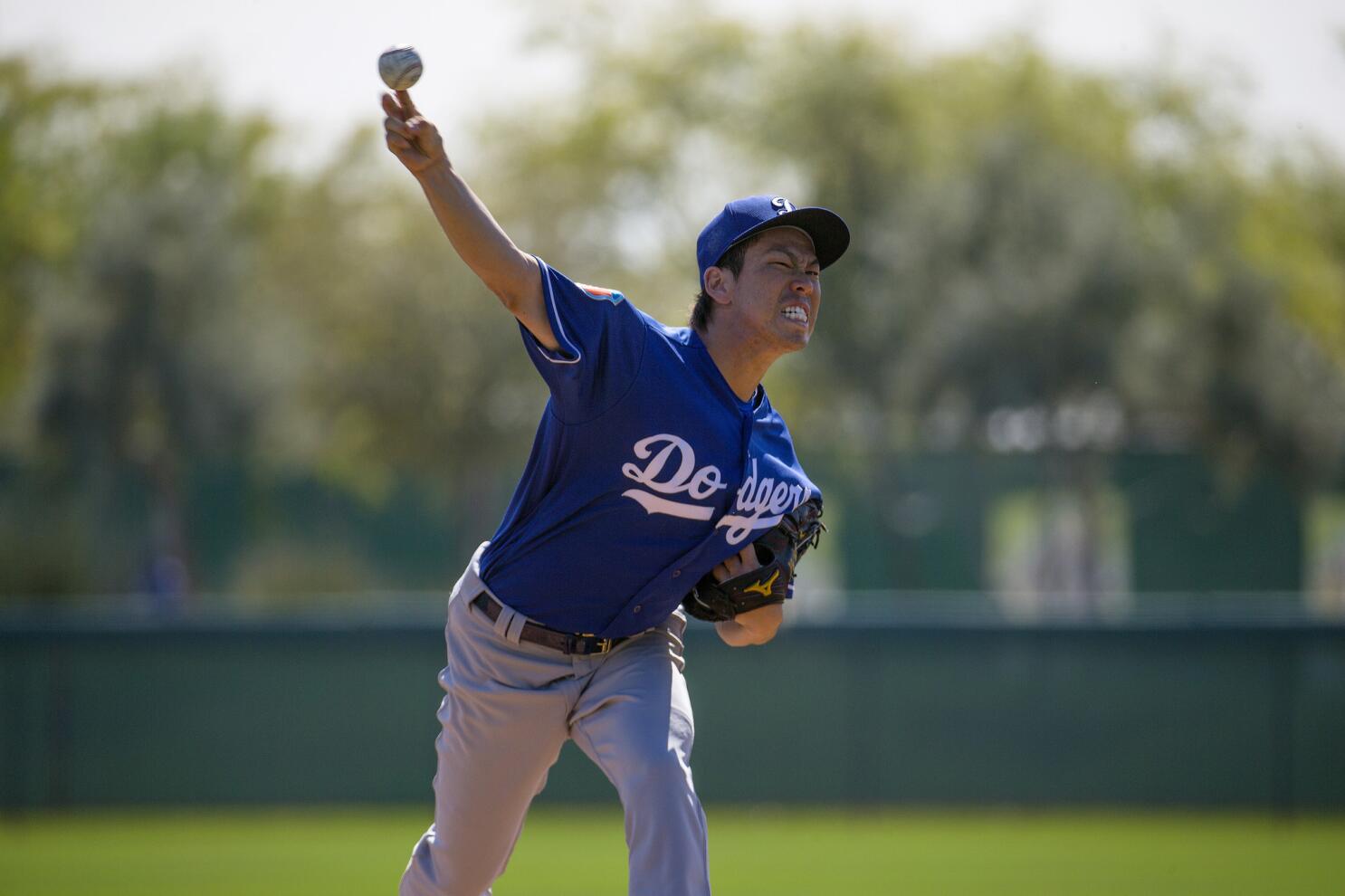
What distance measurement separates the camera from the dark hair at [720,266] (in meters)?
4.07

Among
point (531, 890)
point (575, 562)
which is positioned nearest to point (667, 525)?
point (575, 562)

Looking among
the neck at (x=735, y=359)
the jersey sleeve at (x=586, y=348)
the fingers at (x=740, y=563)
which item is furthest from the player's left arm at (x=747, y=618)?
the jersey sleeve at (x=586, y=348)

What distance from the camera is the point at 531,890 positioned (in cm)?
820

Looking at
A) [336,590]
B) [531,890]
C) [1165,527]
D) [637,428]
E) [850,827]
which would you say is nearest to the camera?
[637,428]

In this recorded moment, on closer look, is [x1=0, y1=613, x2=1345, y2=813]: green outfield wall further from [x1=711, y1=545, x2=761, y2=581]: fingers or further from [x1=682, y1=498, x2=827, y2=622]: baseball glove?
[x1=711, y1=545, x2=761, y2=581]: fingers

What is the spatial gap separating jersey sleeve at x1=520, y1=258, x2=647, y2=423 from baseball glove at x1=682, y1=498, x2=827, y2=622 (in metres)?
0.69

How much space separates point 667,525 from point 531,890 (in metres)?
4.83

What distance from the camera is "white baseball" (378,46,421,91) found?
132 inches

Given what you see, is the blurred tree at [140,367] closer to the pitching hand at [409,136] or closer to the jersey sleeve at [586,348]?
the jersey sleeve at [586,348]

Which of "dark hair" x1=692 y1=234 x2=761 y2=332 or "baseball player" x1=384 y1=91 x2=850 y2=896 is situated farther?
"dark hair" x1=692 y1=234 x2=761 y2=332

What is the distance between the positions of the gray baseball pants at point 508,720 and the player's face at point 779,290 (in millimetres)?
858

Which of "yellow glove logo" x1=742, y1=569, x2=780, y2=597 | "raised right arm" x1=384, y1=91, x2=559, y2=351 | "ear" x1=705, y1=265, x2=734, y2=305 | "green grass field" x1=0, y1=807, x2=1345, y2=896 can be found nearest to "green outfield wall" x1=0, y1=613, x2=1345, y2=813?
"green grass field" x1=0, y1=807, x2=1345, y2=896

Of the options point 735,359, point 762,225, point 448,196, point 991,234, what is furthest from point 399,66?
point 991,234

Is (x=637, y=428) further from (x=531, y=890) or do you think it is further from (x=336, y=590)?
(x=336, y=590)
